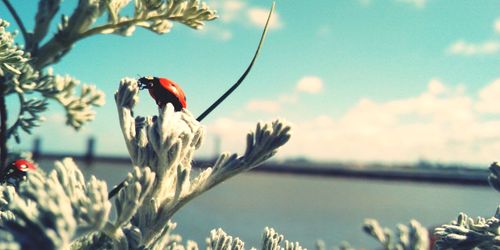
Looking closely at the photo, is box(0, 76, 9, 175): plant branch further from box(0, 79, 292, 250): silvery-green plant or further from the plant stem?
box(0, 79, 292, 250): silvery-green plant

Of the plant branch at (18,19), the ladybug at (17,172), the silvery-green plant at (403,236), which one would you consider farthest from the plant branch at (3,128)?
the silvery-green plant at (403,236)

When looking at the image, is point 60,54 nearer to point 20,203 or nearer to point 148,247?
point 148,247

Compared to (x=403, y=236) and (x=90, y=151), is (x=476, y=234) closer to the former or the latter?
(x=403, y=236)

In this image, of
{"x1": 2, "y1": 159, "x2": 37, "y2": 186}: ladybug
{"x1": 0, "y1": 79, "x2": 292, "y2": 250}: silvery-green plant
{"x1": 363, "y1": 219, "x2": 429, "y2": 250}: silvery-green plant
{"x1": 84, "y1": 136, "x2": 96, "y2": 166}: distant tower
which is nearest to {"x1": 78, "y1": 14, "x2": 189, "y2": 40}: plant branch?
{"x1": 2, "y1": 159, "x2": 37, "y2": 186}: ladybug

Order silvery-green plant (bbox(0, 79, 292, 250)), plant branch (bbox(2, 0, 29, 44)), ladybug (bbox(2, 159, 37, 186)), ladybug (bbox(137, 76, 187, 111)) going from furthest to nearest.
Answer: plant branch (bbox(2, 0, 29, 44)) < ladybug (bbox(2, 159, 37, 186)) < ladybug (bbox(137, 76, 187, 111)) < silvery-green plant (bbox(0, 79, 292, 250))

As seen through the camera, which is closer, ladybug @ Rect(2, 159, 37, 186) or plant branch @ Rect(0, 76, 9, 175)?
ladybug @ Rect(2, 159, 37, 186)

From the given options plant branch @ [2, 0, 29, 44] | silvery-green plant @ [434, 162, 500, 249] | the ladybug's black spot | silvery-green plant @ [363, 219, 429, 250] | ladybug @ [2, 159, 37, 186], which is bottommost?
ladybug @ [2, 159, 37, 186]

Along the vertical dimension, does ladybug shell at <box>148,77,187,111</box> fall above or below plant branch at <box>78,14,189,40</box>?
below

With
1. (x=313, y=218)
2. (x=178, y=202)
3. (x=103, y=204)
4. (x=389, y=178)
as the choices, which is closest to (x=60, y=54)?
(x=178, y=202)

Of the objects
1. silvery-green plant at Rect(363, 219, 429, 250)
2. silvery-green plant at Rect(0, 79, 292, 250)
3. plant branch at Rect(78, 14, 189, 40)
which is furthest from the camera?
plant branch at Rect(78, 14, 189, 40)
